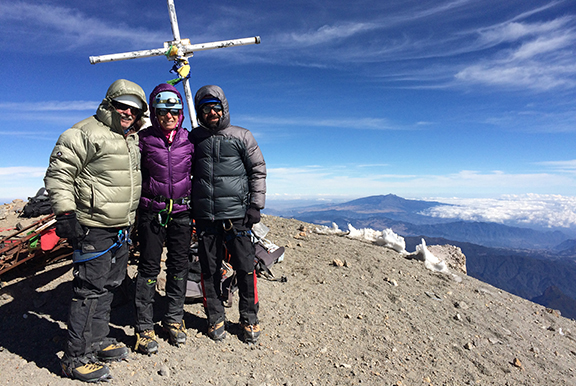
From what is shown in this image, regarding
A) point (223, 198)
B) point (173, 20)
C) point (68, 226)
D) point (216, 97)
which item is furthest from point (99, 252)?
point (173, 20)

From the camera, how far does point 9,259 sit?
551 cm

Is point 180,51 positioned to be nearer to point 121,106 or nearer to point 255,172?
point 121,106

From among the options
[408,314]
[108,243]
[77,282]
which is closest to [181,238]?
[108,243]

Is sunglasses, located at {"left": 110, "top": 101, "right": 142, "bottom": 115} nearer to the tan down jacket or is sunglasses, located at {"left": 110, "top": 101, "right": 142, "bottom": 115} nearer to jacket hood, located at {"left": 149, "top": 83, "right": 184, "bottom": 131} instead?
the tan down jacket

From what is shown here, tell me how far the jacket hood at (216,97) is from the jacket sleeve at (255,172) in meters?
0.39

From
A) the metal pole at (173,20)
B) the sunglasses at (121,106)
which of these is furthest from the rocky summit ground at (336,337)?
the metal pole at (173,20)

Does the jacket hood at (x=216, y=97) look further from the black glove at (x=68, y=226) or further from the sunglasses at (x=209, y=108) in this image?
the black glove at (x=68, y=226)

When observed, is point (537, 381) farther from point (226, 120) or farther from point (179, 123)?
point (179, 123)

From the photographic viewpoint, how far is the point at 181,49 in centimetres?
1153

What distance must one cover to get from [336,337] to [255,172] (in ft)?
11.1

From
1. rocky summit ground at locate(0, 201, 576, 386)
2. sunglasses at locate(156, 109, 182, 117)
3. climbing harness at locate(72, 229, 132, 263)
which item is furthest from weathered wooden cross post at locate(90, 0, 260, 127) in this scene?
climbing harness at locate(72, 229, 132, 263)

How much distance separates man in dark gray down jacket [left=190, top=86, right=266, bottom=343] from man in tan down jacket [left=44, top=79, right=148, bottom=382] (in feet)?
3.03

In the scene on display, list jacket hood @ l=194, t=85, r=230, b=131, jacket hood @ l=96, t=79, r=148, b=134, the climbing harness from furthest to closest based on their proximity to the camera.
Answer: jacket hood @ l=194, t=85, r=230, b=131, jacket hood @ l=96, t=79, r=148, b=134, the climbing harness

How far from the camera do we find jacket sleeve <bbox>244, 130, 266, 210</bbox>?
182 inches
